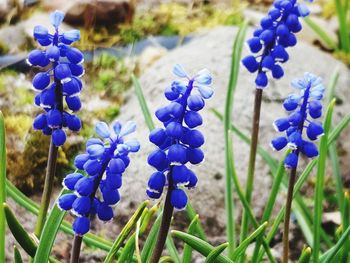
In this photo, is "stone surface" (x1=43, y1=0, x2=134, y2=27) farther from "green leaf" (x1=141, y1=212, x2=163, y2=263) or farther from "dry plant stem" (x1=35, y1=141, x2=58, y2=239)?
"green leaf" (x1=141, y1=212, x2=163, y2=263)

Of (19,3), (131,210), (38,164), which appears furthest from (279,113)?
(19,3)

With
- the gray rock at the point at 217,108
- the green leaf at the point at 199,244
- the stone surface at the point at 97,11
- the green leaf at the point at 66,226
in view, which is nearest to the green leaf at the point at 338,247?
the green leaf at the point at 199,244

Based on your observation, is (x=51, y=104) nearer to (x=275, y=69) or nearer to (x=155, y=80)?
(x=275, y=69)

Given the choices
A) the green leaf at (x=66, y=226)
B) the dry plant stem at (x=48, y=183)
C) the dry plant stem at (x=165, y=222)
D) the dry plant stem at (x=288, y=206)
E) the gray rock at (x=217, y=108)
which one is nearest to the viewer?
the dry plant stem at (x=165, y=222)

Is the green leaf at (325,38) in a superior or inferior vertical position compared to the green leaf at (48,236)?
inferior

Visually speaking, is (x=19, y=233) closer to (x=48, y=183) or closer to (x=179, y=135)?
(x=48, y=183)

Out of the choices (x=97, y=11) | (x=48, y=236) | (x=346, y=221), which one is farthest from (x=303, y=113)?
(x=97, y=11)

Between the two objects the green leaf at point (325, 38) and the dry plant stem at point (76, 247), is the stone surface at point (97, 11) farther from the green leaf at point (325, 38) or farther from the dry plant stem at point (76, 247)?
the dry plant stem at point (76, 247)
